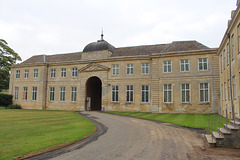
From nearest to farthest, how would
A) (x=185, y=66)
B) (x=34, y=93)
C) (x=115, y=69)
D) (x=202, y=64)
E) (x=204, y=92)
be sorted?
1. (x=204, y=92)
2. (x=202, y=64)
3. (x=185, y=66)
4. (x=115, y=69)
5. (x=34, y=93)

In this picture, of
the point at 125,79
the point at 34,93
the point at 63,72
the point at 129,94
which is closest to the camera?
the point at 129,94

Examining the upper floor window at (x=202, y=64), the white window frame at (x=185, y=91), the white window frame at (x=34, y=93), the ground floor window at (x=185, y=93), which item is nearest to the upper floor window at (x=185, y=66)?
the upper floor window at (x=202, y=64)

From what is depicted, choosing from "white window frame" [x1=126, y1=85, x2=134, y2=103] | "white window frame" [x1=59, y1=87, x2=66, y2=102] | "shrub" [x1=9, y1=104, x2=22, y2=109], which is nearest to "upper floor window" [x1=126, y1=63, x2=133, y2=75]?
"white window frame" [x1=126, y1=85, x2=134, y2=103]

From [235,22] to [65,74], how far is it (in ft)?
92.6

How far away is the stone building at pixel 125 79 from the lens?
26.2 m

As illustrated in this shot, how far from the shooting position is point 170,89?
27.4 meters

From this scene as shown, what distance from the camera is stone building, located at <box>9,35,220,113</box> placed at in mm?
26188

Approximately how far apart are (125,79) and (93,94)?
28.9ft

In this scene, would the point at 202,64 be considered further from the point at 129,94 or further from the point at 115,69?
the point at 115,69

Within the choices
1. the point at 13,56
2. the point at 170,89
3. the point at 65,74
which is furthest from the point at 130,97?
the point at 13,56

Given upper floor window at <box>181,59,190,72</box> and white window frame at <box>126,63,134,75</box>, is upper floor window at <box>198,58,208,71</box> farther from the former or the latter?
white window frame at <box>126,63,134,75</box>

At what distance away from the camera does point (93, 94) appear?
3694 cm

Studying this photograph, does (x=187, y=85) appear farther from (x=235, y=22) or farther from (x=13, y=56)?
(x=13, y=56)

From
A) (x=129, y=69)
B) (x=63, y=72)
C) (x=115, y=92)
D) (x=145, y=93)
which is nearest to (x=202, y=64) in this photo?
(x=145, y=93)
